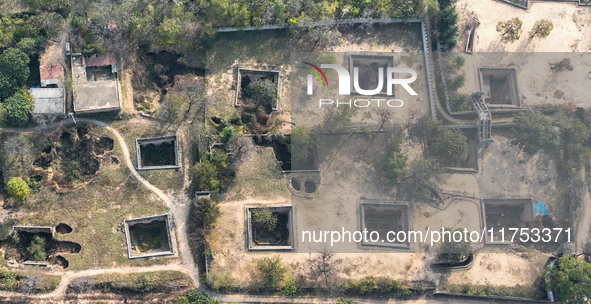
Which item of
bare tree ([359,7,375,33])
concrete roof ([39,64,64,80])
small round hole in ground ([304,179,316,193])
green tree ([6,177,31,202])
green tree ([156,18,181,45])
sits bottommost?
small round hole in ground ([304,179,316,193])

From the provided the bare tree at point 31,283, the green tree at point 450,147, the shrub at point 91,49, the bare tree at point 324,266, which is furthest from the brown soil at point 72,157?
the green tree at point 450,147

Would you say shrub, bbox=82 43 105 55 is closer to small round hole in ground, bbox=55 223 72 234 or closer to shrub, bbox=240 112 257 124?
shrub, bbox=240 112 257 124

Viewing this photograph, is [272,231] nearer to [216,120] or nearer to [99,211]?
[216,120]

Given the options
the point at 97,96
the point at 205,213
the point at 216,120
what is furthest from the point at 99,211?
the point at 216,120

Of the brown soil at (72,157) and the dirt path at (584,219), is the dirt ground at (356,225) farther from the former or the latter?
the brown soil at (72,157)

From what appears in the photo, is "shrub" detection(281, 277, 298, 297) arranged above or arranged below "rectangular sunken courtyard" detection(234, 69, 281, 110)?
below

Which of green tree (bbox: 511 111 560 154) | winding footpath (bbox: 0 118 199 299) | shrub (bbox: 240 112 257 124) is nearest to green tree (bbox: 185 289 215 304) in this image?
winding footpath (bbox: 0 118 199 299)

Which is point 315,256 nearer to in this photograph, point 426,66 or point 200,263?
point 200,263
